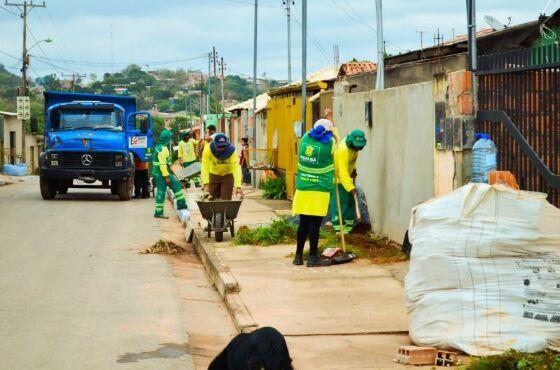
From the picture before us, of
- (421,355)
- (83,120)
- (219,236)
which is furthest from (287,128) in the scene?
(421,355)

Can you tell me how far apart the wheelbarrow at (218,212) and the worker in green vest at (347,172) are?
1.63 meters

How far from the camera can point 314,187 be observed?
504 inches

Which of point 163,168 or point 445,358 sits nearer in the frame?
point 445,358

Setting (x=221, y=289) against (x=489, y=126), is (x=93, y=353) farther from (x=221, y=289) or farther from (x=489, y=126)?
(x=489, y=126)

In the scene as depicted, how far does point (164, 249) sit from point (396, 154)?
3.82 metres

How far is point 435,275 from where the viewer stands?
7.94 meters

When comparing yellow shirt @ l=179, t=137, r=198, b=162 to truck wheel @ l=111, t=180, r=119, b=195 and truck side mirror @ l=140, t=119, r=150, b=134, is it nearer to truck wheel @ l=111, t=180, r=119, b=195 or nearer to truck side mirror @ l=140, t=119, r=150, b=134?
truck side mirror @ l=140, t=119, r=150, b=134

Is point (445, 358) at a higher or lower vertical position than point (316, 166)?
lower

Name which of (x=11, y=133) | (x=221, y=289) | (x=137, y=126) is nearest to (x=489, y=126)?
(x=221, y=289)

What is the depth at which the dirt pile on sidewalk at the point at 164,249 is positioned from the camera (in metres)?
15.4

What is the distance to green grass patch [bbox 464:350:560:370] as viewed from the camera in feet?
22.8

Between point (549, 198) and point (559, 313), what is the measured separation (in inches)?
97.6

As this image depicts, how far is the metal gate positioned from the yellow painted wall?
11.6 metres

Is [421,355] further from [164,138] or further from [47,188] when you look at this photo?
[47,188]
